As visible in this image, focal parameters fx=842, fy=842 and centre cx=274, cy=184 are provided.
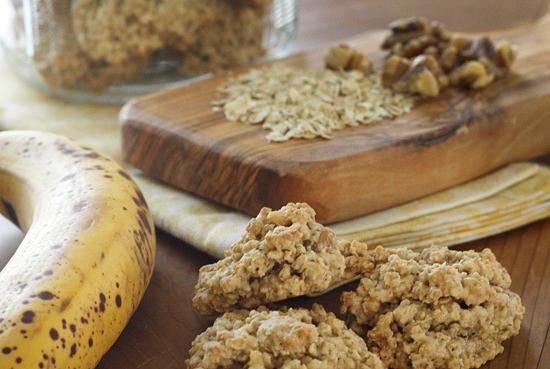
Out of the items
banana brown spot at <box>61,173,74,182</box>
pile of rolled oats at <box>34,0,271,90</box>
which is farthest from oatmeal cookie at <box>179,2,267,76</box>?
banana brown spot at <box>61,173,74,182</box>

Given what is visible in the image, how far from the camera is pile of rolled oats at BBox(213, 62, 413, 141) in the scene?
1.09m

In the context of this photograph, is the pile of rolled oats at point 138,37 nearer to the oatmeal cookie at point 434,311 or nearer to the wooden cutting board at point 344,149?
the wooden cutting board at point 344,149

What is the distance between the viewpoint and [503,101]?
1.18 meters

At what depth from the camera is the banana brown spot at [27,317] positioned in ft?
2.28

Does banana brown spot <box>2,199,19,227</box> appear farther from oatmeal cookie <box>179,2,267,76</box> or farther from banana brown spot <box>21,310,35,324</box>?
oatmeal cookie <box>179,2,267,76</box>

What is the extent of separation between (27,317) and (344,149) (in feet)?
1.56

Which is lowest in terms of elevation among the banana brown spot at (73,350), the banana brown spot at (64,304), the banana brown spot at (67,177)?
the banana brown spot at (73,350)

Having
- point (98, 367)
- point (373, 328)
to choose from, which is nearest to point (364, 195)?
point (373, 328)

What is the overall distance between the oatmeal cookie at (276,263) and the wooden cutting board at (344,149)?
20cm

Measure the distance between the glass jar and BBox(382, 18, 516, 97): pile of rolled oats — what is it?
243 mm

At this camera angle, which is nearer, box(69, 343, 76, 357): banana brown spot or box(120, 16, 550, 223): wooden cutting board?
box(69, 343, 76, 357): banana brown spot

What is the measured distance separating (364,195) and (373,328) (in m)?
0.27

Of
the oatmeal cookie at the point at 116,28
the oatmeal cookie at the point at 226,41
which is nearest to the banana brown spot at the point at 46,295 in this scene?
the oatmeal cookie at the point at 116,28

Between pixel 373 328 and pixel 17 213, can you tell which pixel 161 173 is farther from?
pixel 373 328
